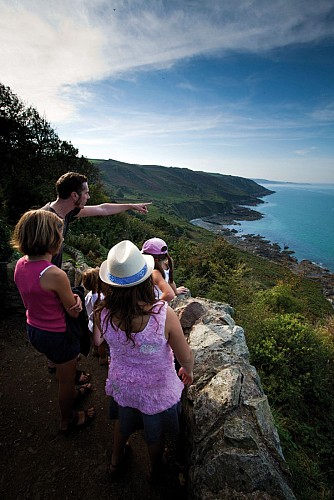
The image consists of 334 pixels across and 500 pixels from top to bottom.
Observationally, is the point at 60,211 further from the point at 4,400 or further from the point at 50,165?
the point at 50,165

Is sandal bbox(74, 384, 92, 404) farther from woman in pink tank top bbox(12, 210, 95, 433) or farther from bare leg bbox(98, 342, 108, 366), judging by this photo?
woman in pink tank top bbox(12, 210, 95, 433)

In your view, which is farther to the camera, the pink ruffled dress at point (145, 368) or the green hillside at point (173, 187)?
the green hillside at point (173, 187)

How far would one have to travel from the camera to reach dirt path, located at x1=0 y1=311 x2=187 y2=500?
2641 millimetres

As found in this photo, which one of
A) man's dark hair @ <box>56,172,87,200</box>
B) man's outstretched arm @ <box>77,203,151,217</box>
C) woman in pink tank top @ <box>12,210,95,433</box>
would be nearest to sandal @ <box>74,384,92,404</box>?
woman in pink tank top @ <box>12,210,95,433</box>

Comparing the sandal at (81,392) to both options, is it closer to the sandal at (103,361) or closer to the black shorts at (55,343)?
the sandal at (103,361)

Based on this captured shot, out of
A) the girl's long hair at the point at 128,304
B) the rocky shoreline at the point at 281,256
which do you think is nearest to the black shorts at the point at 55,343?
the girl's long hair at the point at 128,304

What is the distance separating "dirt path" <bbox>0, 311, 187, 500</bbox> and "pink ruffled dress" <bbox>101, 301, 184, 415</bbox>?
1.26 m

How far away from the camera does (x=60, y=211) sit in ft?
10.9

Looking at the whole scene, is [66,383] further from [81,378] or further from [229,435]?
[229,435]

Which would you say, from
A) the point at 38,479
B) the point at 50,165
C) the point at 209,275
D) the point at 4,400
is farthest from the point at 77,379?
the point at 50,165

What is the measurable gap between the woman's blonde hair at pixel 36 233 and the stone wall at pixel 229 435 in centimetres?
247

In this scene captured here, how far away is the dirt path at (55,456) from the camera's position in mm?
2641

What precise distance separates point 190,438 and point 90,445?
129 cm

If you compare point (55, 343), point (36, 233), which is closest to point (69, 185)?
point (36, 233)
